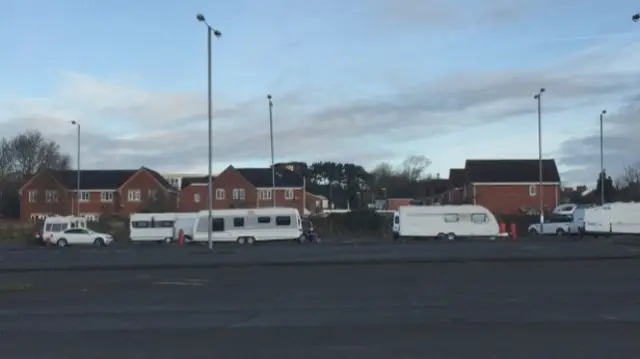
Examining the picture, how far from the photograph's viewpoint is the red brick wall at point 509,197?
96375 millimetres

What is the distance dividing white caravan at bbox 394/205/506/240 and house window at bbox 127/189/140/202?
51244 millimetres

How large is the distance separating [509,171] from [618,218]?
132ft

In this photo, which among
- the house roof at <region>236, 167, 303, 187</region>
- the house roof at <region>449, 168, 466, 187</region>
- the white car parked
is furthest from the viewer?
the house roof at <region>449, 168, 466, 187</region>

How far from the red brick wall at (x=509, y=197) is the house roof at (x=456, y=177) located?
1440cm

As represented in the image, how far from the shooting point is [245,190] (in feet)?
331

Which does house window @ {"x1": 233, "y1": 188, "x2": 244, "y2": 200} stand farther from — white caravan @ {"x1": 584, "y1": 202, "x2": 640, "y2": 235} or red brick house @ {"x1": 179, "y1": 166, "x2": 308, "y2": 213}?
white caravan @ {"x1": 584, "y1": 202, "x2": 640, "y2": 235}

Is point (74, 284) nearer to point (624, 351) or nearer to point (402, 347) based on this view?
point (402, 347)

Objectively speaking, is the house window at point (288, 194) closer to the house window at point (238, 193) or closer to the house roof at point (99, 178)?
the house window at point (238, 193)

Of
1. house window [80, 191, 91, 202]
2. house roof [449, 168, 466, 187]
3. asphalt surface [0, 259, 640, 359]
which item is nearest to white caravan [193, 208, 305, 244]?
asphalt surface [0, 259, 640, 359]

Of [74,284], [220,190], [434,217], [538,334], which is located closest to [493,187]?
[220,190]

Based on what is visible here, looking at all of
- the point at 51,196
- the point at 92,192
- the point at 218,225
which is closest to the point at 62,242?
the point at 218,225

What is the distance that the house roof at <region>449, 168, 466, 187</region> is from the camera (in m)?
115

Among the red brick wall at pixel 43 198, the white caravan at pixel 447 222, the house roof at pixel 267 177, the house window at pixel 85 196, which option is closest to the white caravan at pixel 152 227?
the white caravan at pixel 447 222

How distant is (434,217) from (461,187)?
54722 millimetres
